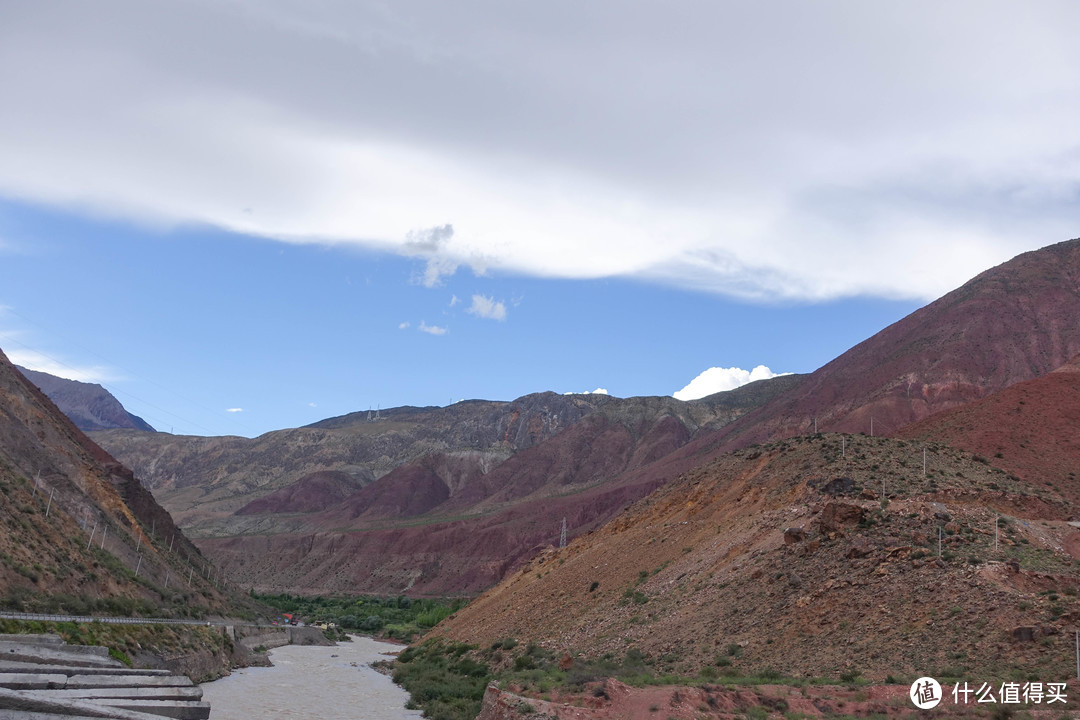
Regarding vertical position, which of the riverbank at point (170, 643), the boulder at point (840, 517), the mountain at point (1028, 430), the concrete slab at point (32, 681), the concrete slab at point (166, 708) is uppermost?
the mountain at point (1028, 430)

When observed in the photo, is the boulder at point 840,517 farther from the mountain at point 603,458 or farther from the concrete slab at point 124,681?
the mountain at point 603,458

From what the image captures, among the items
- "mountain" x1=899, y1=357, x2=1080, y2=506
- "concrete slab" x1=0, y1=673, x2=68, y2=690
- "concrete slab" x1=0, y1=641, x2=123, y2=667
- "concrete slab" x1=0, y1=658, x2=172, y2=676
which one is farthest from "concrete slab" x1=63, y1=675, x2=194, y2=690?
"mountain" x1=899, y1=357, x2=1080, y2=506

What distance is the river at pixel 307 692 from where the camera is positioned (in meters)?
34.4

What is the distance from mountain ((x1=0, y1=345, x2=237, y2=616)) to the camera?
118ft

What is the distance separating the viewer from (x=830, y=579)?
28.5 m

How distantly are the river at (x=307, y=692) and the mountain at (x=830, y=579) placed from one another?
5362mm

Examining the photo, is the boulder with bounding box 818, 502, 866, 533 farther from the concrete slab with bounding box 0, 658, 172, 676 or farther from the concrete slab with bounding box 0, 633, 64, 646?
the concrete slab with bounding box 0, 633, 64, 646

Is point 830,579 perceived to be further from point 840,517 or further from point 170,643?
point 170,643

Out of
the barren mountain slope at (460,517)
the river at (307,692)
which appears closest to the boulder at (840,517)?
the river at (307,692)

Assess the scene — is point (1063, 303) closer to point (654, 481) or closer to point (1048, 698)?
point (654, 481)

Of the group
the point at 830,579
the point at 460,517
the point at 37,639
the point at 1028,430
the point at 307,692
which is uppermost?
the point at 1028,430

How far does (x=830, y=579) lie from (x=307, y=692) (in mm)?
26078

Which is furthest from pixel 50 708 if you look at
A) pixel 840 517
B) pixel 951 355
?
pixel 951 355

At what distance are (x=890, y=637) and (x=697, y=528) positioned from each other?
17.4 metres
